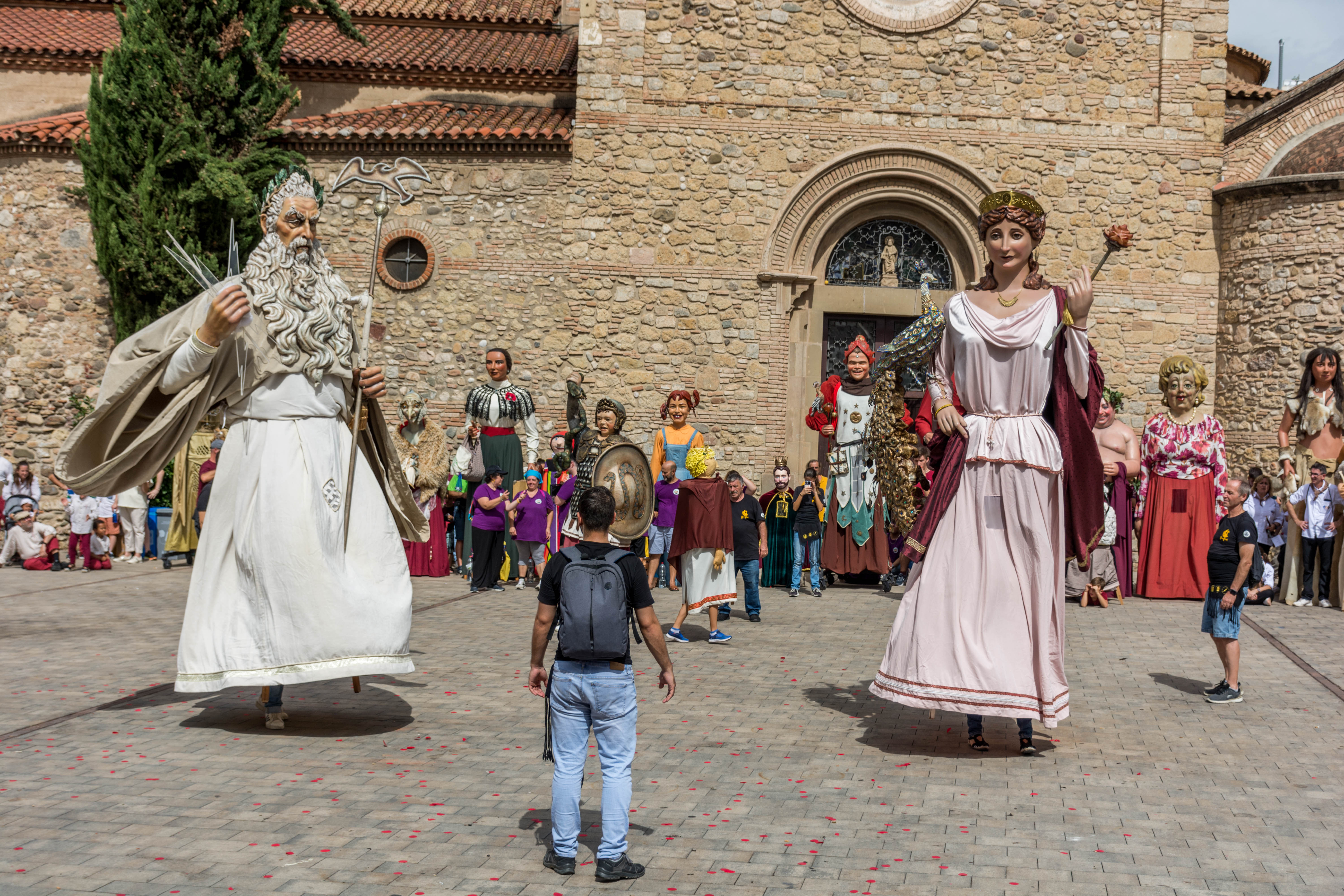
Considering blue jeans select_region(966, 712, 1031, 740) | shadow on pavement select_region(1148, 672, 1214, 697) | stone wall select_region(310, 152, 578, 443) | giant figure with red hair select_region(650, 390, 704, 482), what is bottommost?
shadow on pavement select_region(1148, 672, 1214, 697)

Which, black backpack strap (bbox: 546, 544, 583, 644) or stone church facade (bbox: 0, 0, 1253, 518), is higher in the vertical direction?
stone church facade (bbox: 0, 0, 1253, 518)

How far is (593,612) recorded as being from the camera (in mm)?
4457

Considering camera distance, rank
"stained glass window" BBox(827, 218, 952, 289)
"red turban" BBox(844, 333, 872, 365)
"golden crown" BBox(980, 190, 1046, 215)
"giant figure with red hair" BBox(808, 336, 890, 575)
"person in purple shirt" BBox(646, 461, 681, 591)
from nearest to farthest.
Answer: "golden crown" BBox(980, 190, 1046, 215) < "person in purple shirt" BBox(646, 461, 681, 591) < "red turban" BBox(844, 333, 872, 365) < "giant figure with red hair" BBox(808, 336, 890, 575) < "stained glass window" BBox(827, 218, 952, 289)

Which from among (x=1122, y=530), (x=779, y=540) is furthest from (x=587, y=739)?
(x=1122, y=530)

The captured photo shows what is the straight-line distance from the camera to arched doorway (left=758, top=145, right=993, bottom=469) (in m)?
17.7

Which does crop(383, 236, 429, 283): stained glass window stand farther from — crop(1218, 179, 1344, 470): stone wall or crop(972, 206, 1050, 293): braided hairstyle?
crop(972, 206, 1050, 293): braided hairstyle

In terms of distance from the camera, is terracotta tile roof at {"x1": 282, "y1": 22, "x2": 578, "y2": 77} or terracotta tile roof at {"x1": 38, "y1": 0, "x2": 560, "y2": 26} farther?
terracotta tile roof at {"x1": 38, "y1": 0, "x2": 560, "y2": 26}

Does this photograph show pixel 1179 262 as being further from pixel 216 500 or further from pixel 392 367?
pixel 216 500

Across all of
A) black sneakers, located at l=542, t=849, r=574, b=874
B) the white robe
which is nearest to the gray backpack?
black sneakers, located at l=542, t=849, r=574, b=874

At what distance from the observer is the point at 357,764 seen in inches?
229

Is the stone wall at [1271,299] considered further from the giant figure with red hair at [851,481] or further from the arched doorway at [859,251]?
the giant figure with red hair at [851,481]

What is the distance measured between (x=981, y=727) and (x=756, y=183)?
1242cm

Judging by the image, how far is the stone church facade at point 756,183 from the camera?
17641 mm

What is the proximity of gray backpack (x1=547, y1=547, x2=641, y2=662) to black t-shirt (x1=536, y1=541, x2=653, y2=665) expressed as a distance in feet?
0.07
